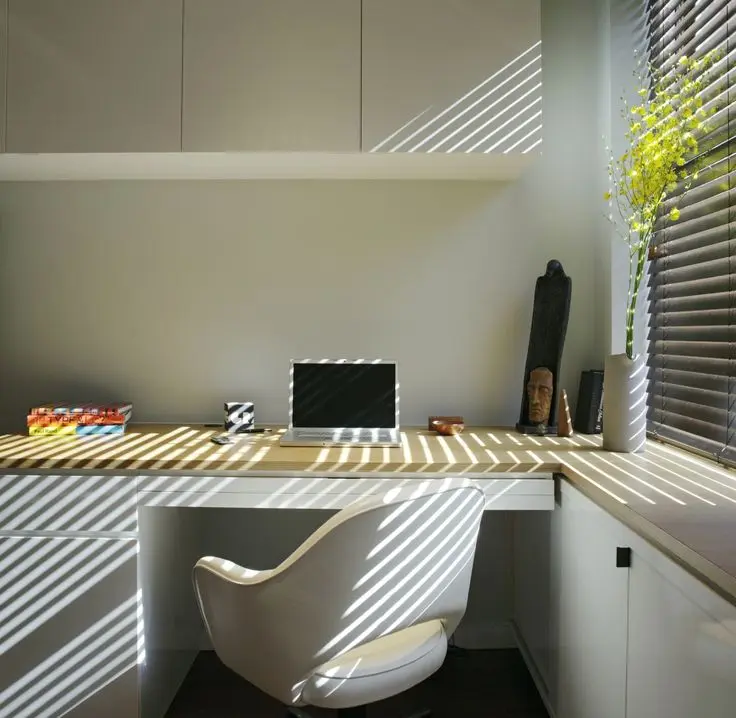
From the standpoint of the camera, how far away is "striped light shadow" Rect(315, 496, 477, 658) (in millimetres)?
1273

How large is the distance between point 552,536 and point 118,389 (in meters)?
1.59

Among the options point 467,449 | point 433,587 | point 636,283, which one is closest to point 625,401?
point 636,283

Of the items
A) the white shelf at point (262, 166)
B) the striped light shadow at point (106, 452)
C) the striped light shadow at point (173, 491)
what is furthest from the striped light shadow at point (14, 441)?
the white shelf at point (262, 166)

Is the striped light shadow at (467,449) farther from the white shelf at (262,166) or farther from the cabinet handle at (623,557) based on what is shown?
the white shelf at (262,166)

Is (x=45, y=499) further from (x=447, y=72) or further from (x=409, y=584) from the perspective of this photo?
(x=447, y=72)

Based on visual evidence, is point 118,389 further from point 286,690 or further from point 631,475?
point 631,475

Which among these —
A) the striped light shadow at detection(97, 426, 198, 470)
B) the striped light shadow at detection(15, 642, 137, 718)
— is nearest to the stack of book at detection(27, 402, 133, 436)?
the striped light shadow at detection(97, 426, 198, 470)

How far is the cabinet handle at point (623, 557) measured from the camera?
1248 mm

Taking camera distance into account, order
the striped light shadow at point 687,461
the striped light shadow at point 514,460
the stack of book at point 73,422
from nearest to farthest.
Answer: the striped light shadow at point 687,461
the striped light shadow at point 514,460
the stack of book at point 73,422

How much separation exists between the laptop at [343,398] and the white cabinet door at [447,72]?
2.28ft

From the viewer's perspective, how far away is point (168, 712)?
76.6 inches

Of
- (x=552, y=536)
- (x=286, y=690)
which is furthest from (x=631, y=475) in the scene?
(x=286, y=690)

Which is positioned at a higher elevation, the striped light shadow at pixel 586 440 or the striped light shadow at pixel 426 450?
the striped light shadow at pixel 586 440

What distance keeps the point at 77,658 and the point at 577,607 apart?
131 cm
